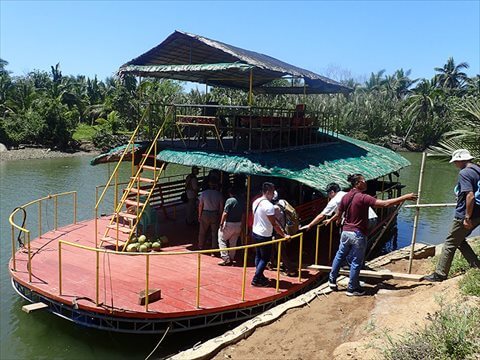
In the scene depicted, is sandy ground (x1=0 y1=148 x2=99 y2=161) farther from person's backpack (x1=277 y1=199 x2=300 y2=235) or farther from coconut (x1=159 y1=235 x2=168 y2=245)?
person's backpack (x1=277 y1=199 x2=300 y2=235)

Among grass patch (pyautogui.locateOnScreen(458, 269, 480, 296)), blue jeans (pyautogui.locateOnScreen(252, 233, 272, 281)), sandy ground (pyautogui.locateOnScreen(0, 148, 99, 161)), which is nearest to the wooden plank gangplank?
grass patch (pyautogui.locateOnScreen(458, 269, 480, 296))

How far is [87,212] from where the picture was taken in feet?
57.9

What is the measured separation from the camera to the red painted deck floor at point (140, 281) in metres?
7.34

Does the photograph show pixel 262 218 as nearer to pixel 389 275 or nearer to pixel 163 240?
pixel 389 275

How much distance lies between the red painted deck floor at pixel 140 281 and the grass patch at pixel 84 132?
123ft

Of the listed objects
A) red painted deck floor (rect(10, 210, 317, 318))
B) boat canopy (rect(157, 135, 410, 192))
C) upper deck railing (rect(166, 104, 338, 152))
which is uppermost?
upper deck railing (rect(166, 104, 338, 152))

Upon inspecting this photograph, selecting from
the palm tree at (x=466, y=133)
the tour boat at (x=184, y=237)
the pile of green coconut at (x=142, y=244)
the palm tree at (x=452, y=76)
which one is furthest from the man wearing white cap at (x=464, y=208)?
the palm tree at (x=452, y=76)

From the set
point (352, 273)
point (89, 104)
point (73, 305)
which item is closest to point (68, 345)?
point (73, 305)

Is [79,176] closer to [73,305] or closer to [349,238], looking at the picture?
[73,305]

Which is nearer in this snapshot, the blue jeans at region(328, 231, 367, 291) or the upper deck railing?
the blue jeans at region(328, 231, 367, 291)

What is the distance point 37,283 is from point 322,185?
229 inches

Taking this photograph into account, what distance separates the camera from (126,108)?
4575 centimetres

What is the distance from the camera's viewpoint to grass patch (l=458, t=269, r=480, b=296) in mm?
5828

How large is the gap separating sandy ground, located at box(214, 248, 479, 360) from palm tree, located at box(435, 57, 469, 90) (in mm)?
73733
